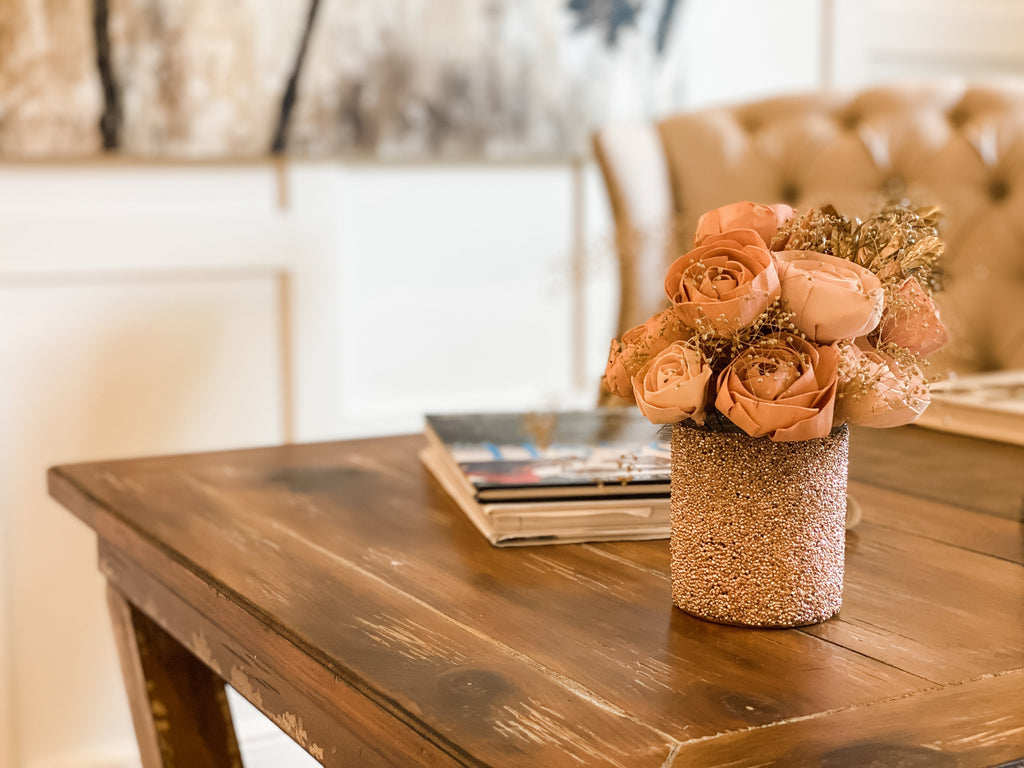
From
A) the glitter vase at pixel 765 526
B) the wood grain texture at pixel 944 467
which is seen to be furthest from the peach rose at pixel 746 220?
the wood grain texture at pixel 944 467

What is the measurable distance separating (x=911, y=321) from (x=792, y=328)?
0.08 m

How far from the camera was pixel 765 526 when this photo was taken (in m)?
0.71

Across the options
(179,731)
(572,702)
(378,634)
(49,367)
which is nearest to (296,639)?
(378,634)

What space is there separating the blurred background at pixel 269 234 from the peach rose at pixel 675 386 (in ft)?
3.42

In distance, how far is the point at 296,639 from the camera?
0.70 metres

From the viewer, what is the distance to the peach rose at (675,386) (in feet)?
2.18

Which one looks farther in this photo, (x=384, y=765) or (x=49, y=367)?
(x=49, y=367)

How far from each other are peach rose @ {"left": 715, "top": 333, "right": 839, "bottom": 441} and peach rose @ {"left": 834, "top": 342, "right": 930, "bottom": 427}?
0.04 ft

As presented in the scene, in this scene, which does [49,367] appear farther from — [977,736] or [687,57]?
[977,736]

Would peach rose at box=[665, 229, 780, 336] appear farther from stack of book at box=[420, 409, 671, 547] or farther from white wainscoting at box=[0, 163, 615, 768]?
white wainscoting at box=[0, 163, 615, 768]

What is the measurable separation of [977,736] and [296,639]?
1.25 feet

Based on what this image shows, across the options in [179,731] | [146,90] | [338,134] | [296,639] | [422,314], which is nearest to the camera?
[296,639]

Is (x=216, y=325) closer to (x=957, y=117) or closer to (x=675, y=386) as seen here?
(x=957, y=117)

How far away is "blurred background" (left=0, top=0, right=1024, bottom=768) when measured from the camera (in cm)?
184
